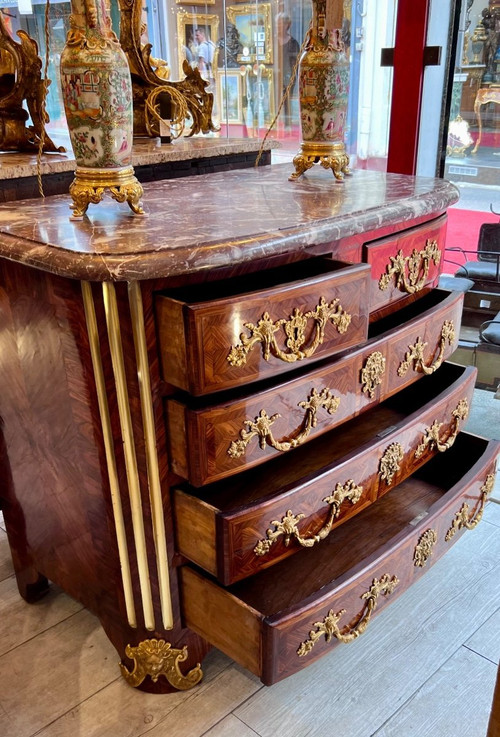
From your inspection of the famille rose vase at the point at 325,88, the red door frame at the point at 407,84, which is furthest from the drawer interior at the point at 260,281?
the red door frame at the point at 407,84

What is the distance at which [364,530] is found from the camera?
4.20 ft

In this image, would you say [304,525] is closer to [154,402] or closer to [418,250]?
[154,402]

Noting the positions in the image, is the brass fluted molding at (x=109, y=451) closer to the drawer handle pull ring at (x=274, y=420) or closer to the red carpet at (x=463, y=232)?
the drawer handle pull ring at (x=274, y=420)

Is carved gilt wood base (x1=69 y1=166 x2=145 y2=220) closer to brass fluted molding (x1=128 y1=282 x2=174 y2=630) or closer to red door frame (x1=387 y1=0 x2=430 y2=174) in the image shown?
brass fluted molding (x1=128 y1=282 x2=174 y2=630)

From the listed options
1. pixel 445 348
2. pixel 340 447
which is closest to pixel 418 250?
pixel 445 348

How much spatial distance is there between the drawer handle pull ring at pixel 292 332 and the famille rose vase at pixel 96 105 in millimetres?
331

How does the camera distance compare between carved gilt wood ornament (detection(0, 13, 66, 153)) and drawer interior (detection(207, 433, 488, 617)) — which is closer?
drawer interior (detection(207, 433, 488, 617))

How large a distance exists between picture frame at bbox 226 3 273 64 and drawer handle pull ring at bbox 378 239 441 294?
1.78 meters

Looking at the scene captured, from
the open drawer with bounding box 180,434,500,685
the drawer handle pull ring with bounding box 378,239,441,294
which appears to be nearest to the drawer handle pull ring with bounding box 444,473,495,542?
the open drawer with bounding box 180,434,500,685

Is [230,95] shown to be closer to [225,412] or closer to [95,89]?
[95,89]

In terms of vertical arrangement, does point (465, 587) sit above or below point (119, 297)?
below

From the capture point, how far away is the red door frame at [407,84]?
1856 mm

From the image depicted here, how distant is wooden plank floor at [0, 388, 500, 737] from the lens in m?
1.16

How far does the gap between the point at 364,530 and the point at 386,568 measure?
0.13 meters
